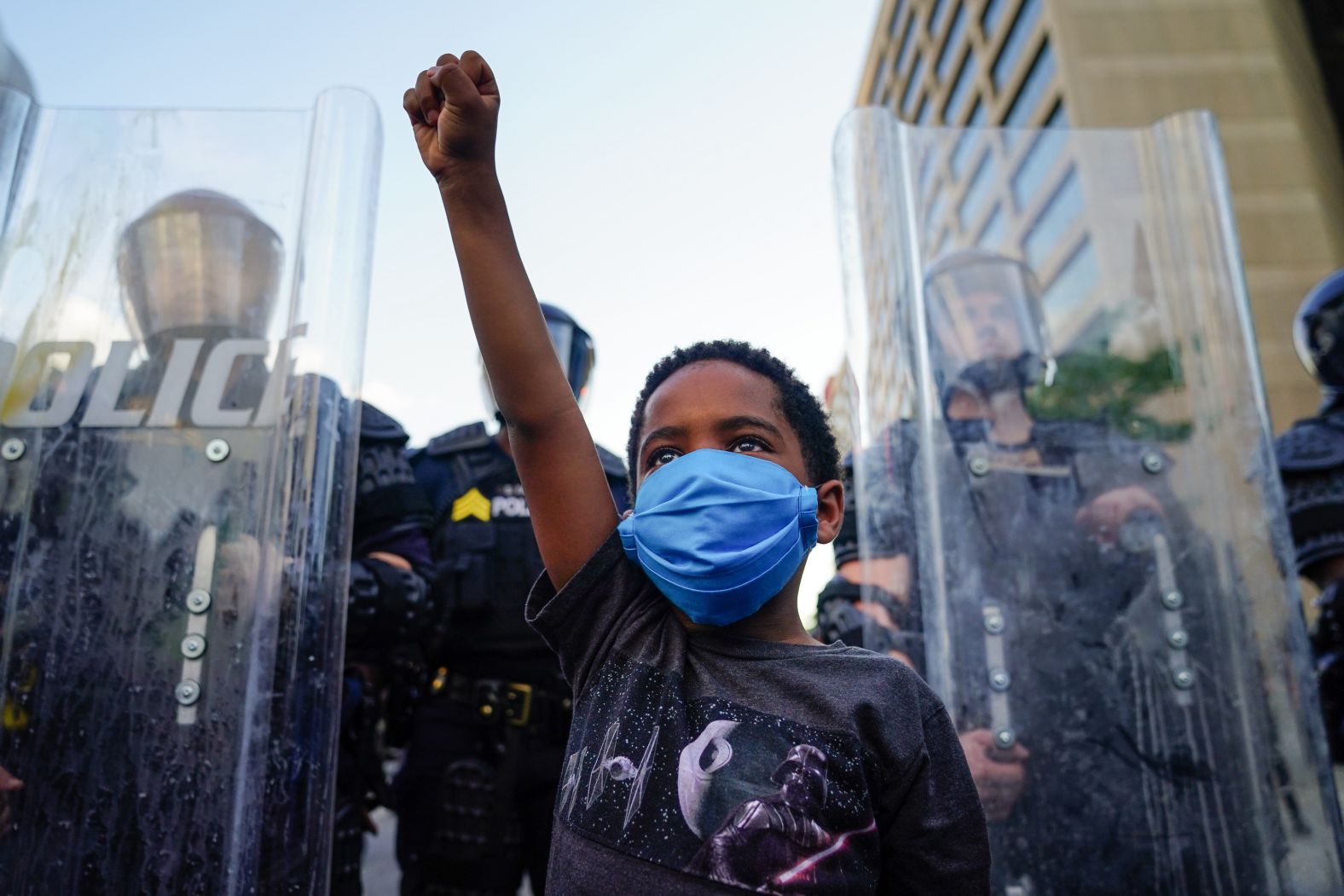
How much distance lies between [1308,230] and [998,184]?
2067 cm

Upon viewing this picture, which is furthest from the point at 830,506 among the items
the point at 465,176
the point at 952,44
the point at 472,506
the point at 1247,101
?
the point at 952,44

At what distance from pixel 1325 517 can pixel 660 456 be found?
2706 mm

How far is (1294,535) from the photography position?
3.03 meters

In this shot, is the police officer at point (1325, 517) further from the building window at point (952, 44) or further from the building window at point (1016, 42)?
the building window at point (952, 44)

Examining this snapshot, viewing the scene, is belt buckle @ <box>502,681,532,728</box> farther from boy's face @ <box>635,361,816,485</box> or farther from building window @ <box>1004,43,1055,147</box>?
building window @ <box>1004,43,1055,147</box>

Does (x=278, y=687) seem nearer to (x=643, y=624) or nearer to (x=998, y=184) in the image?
(x=643, y=624)

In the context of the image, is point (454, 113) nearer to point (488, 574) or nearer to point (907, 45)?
point (488, 574)

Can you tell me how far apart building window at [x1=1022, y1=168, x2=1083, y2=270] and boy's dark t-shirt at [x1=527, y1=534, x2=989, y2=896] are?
6.16 ft

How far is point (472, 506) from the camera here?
11.9 ft

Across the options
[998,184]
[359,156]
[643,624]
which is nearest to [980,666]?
[643,624]

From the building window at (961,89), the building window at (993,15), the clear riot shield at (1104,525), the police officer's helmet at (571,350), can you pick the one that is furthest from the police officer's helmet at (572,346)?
the building window at (961,89)

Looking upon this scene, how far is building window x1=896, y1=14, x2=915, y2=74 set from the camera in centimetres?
3278

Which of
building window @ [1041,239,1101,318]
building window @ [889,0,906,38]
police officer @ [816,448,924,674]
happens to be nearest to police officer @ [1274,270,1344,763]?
building window @ [1041,239,1101,318]

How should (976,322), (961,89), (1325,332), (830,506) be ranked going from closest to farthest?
(830,506), (976,322), (1325,332), (961,89)
